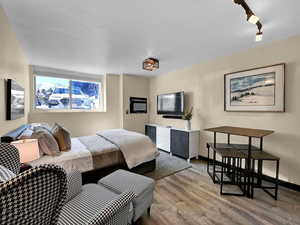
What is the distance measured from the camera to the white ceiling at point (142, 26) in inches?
63.5

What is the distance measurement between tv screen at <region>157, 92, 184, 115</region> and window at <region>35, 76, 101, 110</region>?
2.04 meters

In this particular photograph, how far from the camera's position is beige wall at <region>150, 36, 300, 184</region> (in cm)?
228

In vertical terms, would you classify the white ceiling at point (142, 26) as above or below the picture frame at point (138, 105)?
above

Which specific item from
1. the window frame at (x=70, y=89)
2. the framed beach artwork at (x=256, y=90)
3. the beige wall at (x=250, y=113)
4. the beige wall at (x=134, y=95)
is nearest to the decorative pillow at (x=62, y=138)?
the window frame at (x=70, y=89)

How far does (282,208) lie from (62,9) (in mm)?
3579

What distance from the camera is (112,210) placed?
1093 mm

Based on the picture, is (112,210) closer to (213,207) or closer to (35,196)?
(35,196)

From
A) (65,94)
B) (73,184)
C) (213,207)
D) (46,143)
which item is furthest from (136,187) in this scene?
(65,94)

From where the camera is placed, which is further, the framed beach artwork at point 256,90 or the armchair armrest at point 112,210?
the framed beach artwork at point 256,90

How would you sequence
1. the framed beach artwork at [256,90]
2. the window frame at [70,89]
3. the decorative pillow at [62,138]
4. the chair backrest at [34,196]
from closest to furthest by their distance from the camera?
the chair backrest at [34,196], the decorative pillow at [62,138], the framed beach artwork at [256,90], the window frame at [70,89]

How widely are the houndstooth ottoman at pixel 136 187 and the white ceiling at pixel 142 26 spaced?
1949 mm

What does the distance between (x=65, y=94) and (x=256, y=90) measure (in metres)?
4.71

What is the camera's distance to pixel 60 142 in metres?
2.18

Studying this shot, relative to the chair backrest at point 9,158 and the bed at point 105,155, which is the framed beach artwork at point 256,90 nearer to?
the bed at point 105,155
